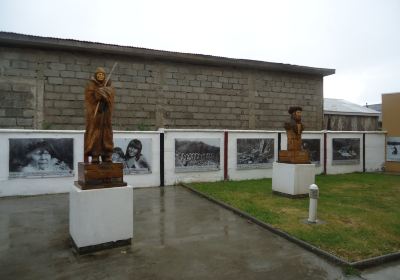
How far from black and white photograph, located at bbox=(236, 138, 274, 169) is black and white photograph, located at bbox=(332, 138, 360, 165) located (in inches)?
154

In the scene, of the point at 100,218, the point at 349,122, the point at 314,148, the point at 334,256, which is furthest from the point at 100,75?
the point at 349,122

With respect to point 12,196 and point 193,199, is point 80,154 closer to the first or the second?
point 12,196

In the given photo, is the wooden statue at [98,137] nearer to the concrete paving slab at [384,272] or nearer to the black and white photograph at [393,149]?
the concrete paving slab at [384,272]

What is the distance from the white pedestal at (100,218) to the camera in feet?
17.3

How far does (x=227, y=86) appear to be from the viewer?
1642 cm

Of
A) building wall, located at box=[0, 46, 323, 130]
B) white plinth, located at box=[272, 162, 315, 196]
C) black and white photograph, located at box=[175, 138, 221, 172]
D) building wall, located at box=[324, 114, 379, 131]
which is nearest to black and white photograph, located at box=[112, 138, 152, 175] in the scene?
black and white photograph, located at box=[175, 138, 221, 172]

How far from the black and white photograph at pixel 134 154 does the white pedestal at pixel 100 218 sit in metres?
5.81

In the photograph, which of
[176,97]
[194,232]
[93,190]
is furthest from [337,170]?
[93,190]

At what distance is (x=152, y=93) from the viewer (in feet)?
48.8

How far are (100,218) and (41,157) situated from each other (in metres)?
6.04

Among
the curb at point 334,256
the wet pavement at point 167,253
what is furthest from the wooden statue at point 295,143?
the curb at point 334,256

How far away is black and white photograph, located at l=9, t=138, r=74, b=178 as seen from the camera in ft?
32.6

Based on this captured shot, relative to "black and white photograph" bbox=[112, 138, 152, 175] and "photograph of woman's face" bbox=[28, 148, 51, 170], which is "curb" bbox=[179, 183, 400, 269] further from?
"photograph of woman's face" bbox=[28, 148, 51, 170]

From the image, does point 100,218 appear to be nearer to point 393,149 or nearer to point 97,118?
point 97,118
